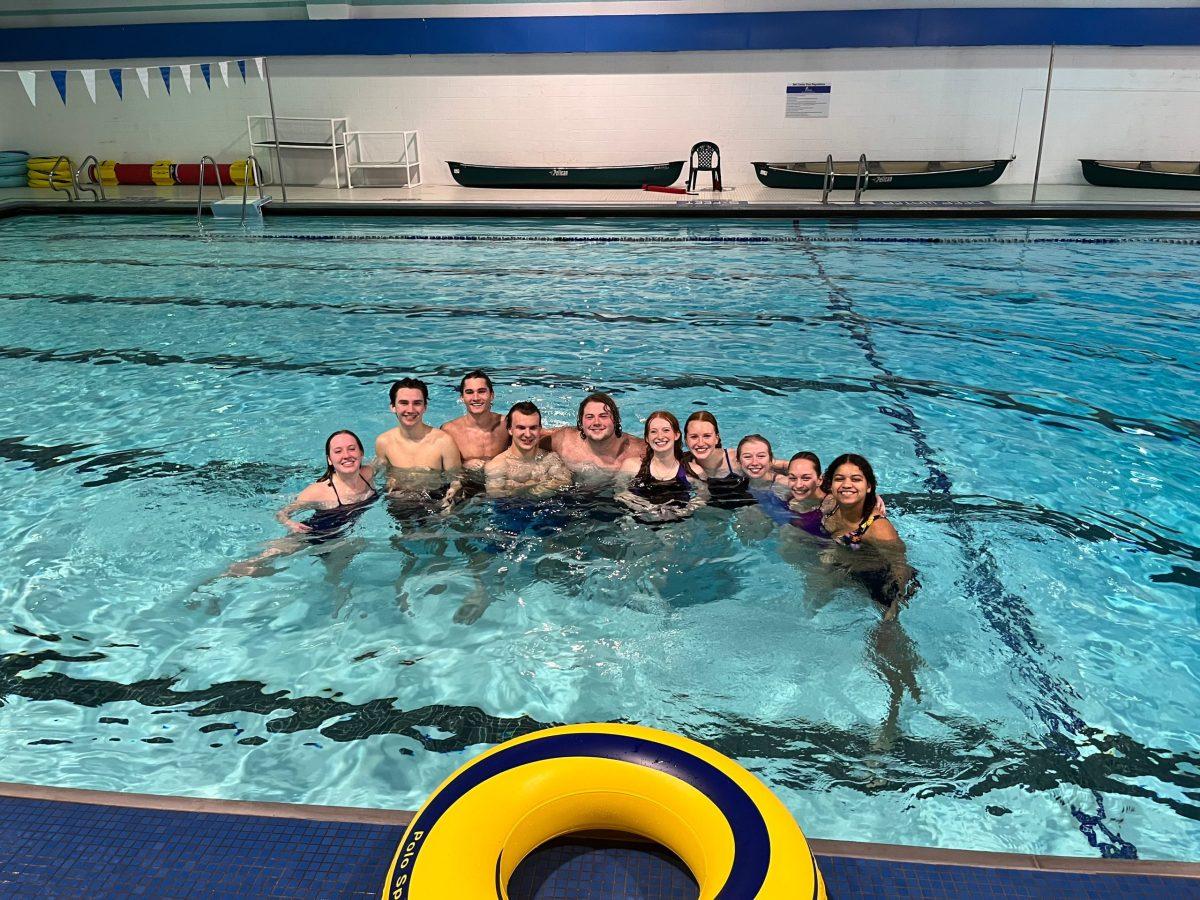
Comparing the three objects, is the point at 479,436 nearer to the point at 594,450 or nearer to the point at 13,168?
the point at 594,450

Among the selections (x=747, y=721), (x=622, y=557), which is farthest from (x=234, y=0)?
(x=747, y=721)

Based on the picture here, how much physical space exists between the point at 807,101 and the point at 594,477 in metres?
12.8

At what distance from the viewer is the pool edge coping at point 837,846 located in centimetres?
192

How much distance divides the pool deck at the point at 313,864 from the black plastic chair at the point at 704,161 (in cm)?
1356

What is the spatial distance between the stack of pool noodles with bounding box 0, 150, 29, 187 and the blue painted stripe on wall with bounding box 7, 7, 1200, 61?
6.07ft

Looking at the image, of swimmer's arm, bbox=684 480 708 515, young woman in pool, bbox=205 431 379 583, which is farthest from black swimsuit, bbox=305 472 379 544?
swimmer's arm, bbox=684 480 708 515

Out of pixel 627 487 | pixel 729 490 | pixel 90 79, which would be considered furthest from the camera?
pixel 90 79

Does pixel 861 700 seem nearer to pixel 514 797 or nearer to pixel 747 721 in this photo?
pixel 747 721

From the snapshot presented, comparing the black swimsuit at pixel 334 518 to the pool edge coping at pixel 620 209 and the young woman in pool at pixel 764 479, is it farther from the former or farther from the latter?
the pool edge coping at pixel 620 209

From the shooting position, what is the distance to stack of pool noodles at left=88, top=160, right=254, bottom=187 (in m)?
16.0

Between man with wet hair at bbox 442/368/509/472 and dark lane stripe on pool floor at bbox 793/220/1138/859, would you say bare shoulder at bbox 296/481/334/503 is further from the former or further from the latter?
dark lane stripe on pool floor at bbox 793/220/1138/859

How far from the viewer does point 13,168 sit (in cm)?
1664

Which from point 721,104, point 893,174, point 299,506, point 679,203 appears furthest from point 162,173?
point 299,506

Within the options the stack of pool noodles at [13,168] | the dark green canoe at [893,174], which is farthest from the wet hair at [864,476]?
the stack of pool noodles at [13,168]
